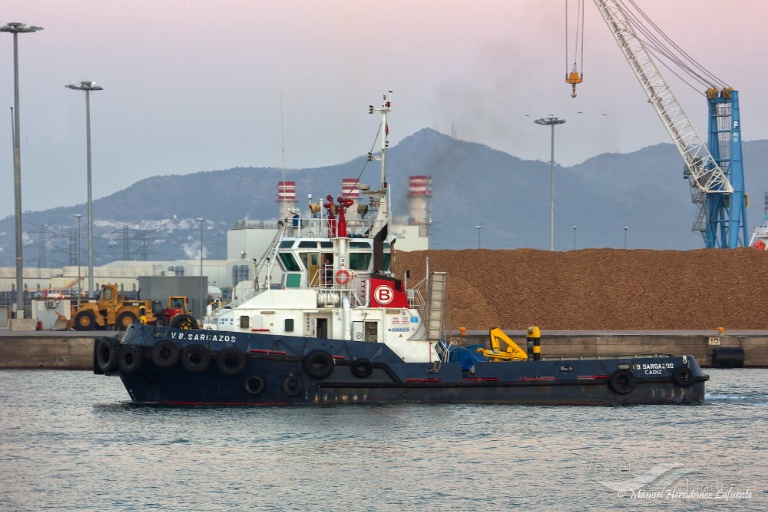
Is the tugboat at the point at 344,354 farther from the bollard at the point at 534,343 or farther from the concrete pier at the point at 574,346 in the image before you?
the concrete pier at the point at 574,346

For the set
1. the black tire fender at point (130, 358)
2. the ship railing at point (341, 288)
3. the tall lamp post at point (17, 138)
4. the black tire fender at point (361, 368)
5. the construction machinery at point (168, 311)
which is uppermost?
the tall lamp post at point (17, 138)

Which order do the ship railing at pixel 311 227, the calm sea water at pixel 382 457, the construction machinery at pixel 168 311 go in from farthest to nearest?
the construction machinery at pixel 168 311 < the ship railing at pixel 311 227 < the calm sea water at pixel 382 457

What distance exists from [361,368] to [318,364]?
3.38 ft

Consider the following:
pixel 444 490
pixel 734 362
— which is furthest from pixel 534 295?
pixel 444 490

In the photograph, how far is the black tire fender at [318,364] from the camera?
28163 millimetres

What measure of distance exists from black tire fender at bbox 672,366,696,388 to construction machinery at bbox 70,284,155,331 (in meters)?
28.6

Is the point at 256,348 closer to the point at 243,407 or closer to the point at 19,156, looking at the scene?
the point at 243,407

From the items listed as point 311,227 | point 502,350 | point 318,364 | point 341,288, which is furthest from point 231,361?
point 502,350

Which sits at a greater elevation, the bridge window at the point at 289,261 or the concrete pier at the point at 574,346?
the bridge window at the point at 289,261

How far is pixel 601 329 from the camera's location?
174ft

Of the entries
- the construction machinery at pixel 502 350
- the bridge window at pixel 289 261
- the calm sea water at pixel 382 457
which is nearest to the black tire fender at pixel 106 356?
the calm sea water at pixel 382 457

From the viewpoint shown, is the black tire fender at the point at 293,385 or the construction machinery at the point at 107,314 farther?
the construction machinery at the point at 107,314

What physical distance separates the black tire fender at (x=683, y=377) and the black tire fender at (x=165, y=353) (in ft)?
41.3

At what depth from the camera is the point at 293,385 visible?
93.4ft
